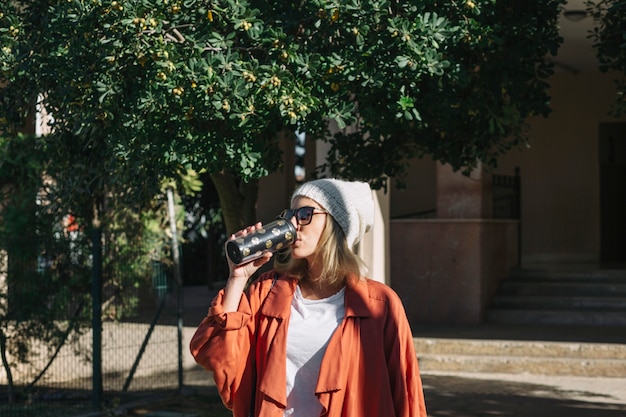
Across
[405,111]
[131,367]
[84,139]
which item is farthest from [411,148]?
[131,367]

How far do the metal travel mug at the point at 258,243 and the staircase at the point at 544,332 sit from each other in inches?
345

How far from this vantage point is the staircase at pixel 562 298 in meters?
14.0

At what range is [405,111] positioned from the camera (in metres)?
6.58

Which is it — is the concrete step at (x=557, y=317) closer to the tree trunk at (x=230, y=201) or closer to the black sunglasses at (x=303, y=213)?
the tree trunk at (x=230, y=201)

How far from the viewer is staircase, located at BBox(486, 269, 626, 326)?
1402 cm

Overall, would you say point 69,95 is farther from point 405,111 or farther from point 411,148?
point 411,148

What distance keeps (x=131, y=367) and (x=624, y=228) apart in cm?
1129

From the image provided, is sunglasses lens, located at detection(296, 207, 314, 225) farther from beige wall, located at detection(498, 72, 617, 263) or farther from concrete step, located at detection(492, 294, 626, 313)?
beige wall, located at detection(498, 72, 617, 263)

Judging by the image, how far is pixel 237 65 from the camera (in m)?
6.21

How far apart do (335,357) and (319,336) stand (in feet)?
0.38

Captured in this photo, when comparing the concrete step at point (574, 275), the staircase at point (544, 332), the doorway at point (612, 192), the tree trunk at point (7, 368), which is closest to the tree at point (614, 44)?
the staircase at point (544, 332)

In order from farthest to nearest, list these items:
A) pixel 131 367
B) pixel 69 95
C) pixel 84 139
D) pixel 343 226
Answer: pixel 131 367
pixel 84 139
pixel 69 95
pixel 343 226

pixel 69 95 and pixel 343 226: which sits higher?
pixel 69 95

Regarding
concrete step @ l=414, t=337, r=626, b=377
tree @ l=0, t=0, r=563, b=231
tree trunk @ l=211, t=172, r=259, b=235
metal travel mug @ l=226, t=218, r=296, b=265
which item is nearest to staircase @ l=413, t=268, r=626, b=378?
concrete step @ l=414, t=337, r=626, b=377
